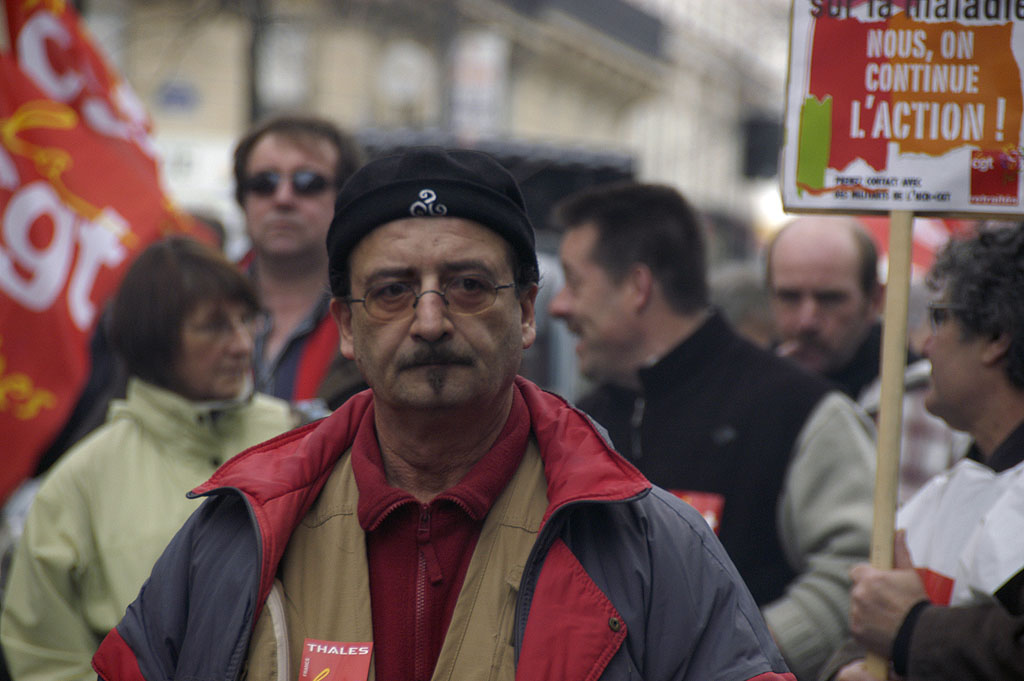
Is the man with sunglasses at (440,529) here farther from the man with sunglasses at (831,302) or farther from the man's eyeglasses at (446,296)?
the man with sunglasses at (831,302)

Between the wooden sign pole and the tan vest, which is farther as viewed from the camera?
the wooden sign pole

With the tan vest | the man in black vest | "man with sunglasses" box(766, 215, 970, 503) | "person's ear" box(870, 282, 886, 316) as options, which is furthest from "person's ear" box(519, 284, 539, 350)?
"person's ear" box(870, 282, 886, 316)

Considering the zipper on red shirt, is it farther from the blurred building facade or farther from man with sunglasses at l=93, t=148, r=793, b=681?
the blurred building facade

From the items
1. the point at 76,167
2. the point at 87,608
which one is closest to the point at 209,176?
the point at 76,167

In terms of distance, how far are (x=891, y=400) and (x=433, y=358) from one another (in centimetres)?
117

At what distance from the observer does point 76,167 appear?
535 cm

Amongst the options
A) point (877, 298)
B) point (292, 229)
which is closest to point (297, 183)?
point (292, 229)

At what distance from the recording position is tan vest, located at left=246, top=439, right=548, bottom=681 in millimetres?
2109

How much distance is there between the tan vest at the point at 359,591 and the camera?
211 cm

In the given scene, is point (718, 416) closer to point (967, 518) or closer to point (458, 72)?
point (967, 518)

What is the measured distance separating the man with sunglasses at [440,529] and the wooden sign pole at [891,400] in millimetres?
761

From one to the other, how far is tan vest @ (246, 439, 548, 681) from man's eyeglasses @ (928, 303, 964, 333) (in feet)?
4.22

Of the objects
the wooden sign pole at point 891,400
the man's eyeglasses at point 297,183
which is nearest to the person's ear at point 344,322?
the wooden sign pole at point 891,400

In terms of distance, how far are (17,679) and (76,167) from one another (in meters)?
2.76
